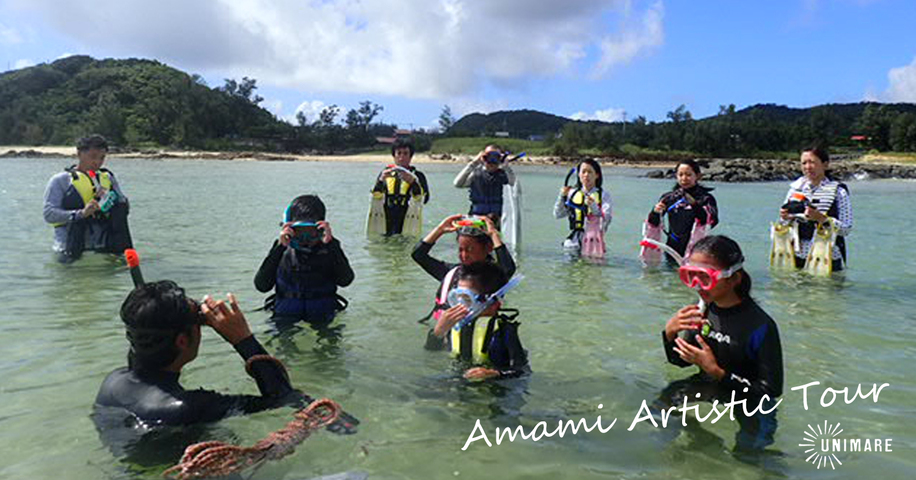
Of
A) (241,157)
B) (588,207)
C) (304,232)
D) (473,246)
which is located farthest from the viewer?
(241,157)

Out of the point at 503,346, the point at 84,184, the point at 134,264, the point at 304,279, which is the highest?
the point at 84,184

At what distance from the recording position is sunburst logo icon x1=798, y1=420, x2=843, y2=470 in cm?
359

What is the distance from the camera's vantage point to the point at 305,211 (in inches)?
200

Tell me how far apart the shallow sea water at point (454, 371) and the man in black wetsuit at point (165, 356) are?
0.29 meters

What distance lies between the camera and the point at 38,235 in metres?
11.7

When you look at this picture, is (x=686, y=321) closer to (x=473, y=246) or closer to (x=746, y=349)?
(x=746, y=349)

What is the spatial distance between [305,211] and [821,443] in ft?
12.8

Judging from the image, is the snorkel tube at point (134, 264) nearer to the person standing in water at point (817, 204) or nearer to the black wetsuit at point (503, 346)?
the black wetsuit at point (503, 346)

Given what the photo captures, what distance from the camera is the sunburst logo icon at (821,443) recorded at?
3593 millimetres

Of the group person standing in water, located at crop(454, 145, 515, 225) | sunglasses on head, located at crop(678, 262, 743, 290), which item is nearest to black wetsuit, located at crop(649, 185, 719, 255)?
person standing in water, located at crop(454, 145, 515, 225)

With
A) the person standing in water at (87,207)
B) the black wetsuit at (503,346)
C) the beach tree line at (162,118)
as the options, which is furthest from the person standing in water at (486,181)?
the beach tree line at (162,118)

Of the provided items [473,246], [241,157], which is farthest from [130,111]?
[473,246]

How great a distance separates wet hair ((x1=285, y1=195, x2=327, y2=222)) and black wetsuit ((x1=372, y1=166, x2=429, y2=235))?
689 cm

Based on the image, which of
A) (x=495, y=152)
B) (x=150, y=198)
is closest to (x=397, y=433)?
(x=495, y=152)
